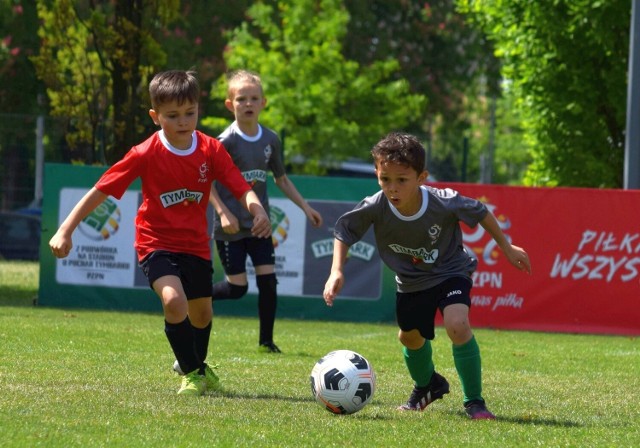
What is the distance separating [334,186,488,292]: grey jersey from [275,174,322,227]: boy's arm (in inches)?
97.0

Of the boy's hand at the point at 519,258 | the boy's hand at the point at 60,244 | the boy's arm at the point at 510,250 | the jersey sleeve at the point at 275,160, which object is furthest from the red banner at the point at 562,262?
the boy's hand at the point at 60,244

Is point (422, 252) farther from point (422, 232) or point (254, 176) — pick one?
point (254, 176)

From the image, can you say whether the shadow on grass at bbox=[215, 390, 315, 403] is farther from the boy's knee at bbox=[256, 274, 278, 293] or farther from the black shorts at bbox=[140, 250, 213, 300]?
the boy's knee at bbox=[256, 274, 278, 293]

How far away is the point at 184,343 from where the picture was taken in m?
7.34

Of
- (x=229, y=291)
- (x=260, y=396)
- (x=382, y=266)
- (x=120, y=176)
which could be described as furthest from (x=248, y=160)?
(x=382, y=266)

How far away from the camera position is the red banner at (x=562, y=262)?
1436 cm

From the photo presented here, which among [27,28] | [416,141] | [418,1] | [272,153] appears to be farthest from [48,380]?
[418,1]

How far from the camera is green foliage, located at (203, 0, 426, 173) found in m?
27.6

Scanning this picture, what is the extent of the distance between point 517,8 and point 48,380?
14.4m

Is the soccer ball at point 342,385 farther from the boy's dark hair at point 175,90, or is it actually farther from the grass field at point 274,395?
the boy's dark hair at point 175,90

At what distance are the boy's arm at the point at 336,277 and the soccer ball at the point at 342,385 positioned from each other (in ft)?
1.32

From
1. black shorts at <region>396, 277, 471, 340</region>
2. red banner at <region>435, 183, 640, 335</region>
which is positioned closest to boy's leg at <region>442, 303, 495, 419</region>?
black shorts at <region>396, 277, 471, 340</region>

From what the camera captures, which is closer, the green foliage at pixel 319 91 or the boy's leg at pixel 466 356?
the boy's leg at pixel 466 356

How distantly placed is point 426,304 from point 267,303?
3346mm
